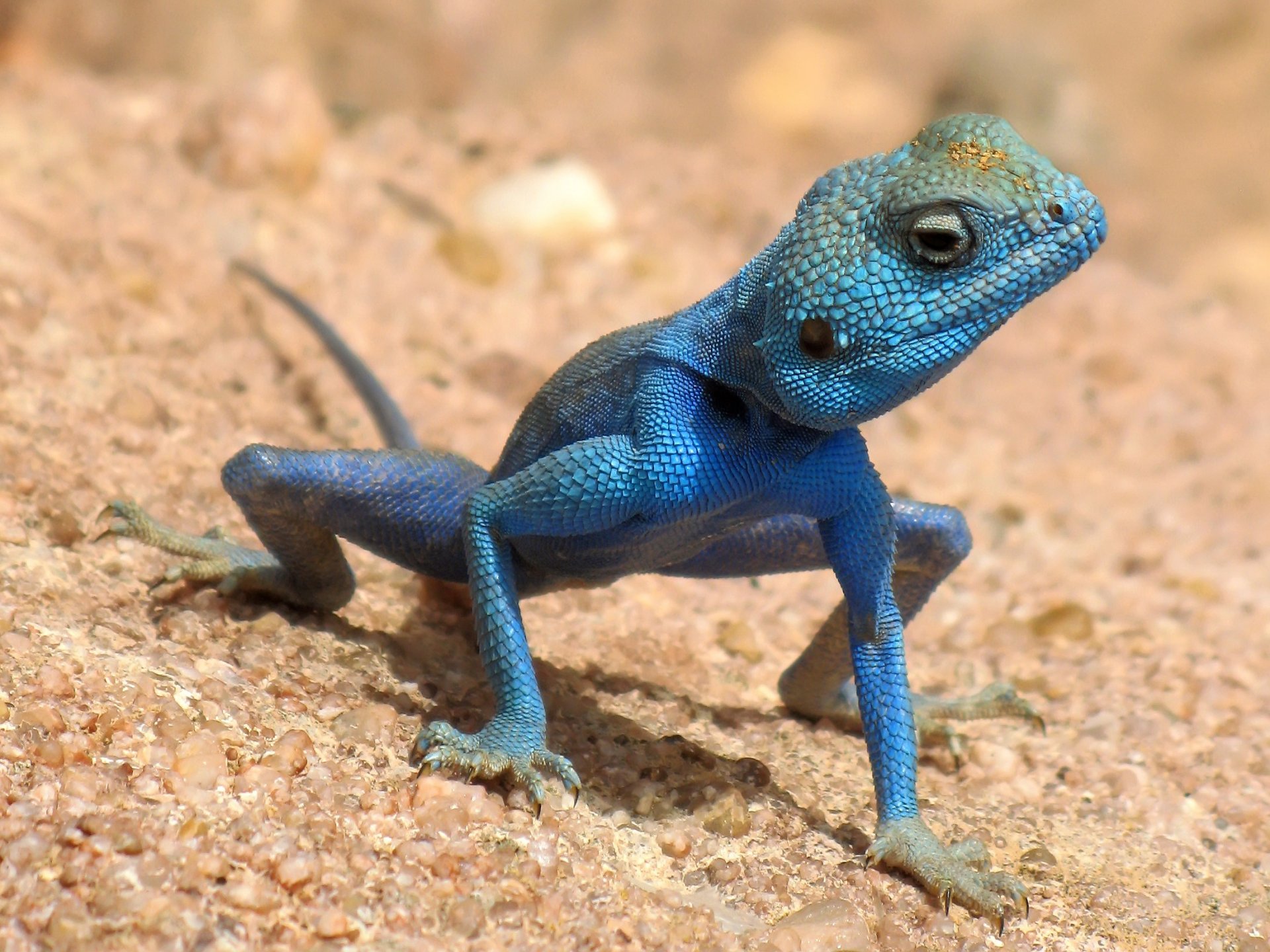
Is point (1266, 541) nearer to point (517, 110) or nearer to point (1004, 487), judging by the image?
point (1004, 487)

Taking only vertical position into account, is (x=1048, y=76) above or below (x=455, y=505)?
above

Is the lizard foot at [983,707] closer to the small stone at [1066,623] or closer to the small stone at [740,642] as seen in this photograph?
the small stone at [740,642]

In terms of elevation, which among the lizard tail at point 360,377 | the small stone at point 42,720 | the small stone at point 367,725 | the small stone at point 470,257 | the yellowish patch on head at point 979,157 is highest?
the yellowish patch on head at point 979,157

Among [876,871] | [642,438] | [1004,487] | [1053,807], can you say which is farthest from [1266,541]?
[642,438]

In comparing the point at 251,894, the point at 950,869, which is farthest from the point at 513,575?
the point at 950,869

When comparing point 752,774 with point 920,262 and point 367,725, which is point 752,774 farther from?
point 920,262

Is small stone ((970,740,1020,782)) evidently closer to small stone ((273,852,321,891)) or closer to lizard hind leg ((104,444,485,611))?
lizard hind leg ((104,444,485,611))

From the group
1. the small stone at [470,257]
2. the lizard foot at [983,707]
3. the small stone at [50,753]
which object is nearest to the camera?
the small stone at [50,753]

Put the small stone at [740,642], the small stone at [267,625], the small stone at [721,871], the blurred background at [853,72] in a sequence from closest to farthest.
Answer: the small stone at [721,871], the small stone at [267,625], the small stone at [740,642], the blurred background at [853,72]

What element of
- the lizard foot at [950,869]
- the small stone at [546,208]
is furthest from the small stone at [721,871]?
the small stone at [546,208]
